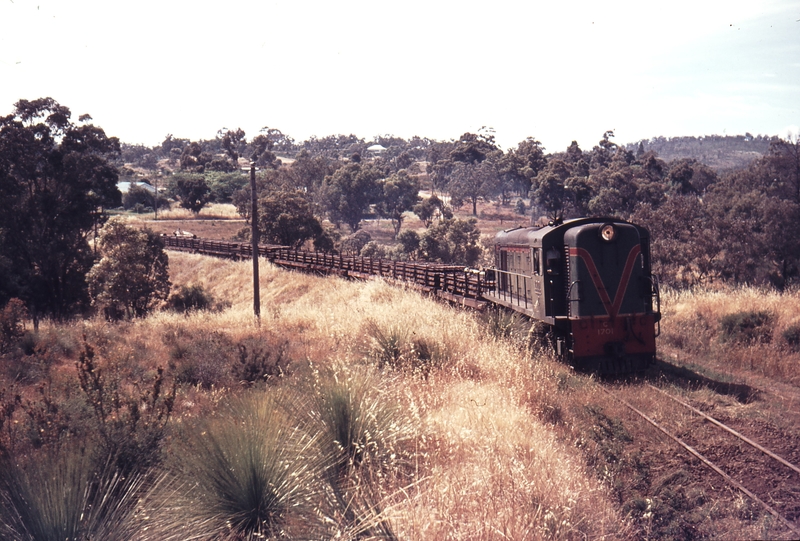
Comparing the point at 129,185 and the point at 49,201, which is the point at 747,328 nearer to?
the point at 49,201

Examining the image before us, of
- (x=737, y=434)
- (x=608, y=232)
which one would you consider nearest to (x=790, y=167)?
(x=608, y=232)

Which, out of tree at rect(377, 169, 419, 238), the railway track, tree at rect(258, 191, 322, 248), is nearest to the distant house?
tree at rect(377, 169, 419, 238)

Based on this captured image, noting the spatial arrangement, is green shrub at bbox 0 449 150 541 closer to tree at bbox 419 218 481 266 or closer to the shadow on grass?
the shadow on grass

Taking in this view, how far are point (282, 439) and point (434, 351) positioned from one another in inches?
225

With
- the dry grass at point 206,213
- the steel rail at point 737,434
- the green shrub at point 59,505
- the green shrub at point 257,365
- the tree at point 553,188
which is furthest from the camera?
the dry grass at point 206,213

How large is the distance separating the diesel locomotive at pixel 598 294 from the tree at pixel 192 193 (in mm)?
75198

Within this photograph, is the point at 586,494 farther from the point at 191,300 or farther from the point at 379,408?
the point at 191,300

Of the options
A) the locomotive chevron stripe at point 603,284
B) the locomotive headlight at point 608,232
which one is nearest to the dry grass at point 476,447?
the locomotive chevron stripe at point 603,284

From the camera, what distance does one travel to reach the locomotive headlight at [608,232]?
12766 millimetres

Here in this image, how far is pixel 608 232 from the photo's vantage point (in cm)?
1280

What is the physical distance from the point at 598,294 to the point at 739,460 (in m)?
5.48

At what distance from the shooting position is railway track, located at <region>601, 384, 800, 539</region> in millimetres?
6168

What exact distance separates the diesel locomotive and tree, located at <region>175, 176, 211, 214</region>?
247ft

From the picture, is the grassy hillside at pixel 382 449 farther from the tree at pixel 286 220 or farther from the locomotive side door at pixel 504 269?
the tree at pixel 286 220
